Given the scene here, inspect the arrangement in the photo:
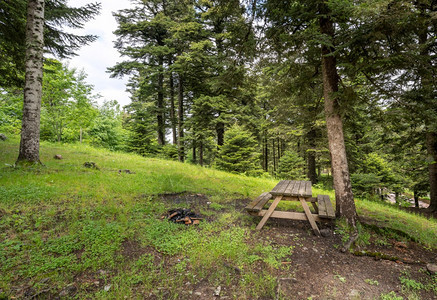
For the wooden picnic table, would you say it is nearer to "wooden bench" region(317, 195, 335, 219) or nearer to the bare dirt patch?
"wooden bench" region(317, 195, 335, 219)

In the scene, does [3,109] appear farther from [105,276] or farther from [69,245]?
[105,276]

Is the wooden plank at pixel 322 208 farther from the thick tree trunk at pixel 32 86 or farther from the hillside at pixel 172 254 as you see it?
the thick tree trunk at pixel 32 86

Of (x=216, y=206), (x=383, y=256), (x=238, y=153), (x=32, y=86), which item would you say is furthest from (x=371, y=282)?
(x=238, y=153)

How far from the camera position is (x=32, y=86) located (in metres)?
5.64

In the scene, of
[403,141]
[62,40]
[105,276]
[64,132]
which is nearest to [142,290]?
[105,276]

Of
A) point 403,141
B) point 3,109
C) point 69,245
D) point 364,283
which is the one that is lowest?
point 364,283

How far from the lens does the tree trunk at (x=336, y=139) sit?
4.32m

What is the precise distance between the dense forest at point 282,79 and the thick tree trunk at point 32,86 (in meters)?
0.09

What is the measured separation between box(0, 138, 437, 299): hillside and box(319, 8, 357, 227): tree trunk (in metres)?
0.52

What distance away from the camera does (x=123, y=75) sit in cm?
1681

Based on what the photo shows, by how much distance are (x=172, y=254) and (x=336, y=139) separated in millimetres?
4318

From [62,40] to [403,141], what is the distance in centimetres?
1535

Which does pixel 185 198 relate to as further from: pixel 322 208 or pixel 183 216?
pixel 322 208

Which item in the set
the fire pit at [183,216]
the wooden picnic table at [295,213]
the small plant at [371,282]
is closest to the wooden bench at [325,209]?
the wooden picnic table at [295,213]
